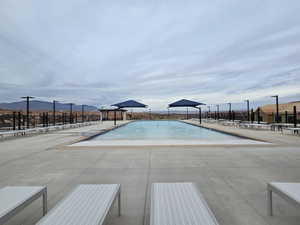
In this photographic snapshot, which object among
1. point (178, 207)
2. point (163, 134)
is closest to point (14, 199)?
point (178, 207)

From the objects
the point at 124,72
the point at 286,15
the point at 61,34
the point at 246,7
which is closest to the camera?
the point at 246,7

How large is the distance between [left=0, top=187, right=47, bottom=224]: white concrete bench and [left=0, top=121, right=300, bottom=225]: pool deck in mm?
317

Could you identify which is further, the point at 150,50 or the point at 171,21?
the point at 150,50

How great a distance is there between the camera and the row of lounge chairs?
1530 mm

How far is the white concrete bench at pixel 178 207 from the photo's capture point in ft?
5.02

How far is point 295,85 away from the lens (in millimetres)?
26547

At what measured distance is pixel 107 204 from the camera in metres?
1.79

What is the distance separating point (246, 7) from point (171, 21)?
334 centimetres

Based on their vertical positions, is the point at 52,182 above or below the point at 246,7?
below

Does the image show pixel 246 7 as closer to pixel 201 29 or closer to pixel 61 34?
pixel 201 29

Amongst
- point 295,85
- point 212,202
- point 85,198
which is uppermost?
point 295,85

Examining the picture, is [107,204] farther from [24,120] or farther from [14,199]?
[24,120]

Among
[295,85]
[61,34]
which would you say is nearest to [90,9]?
[61,34]

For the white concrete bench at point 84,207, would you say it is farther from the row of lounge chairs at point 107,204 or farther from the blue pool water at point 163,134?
the blue pool water at point 163,134
